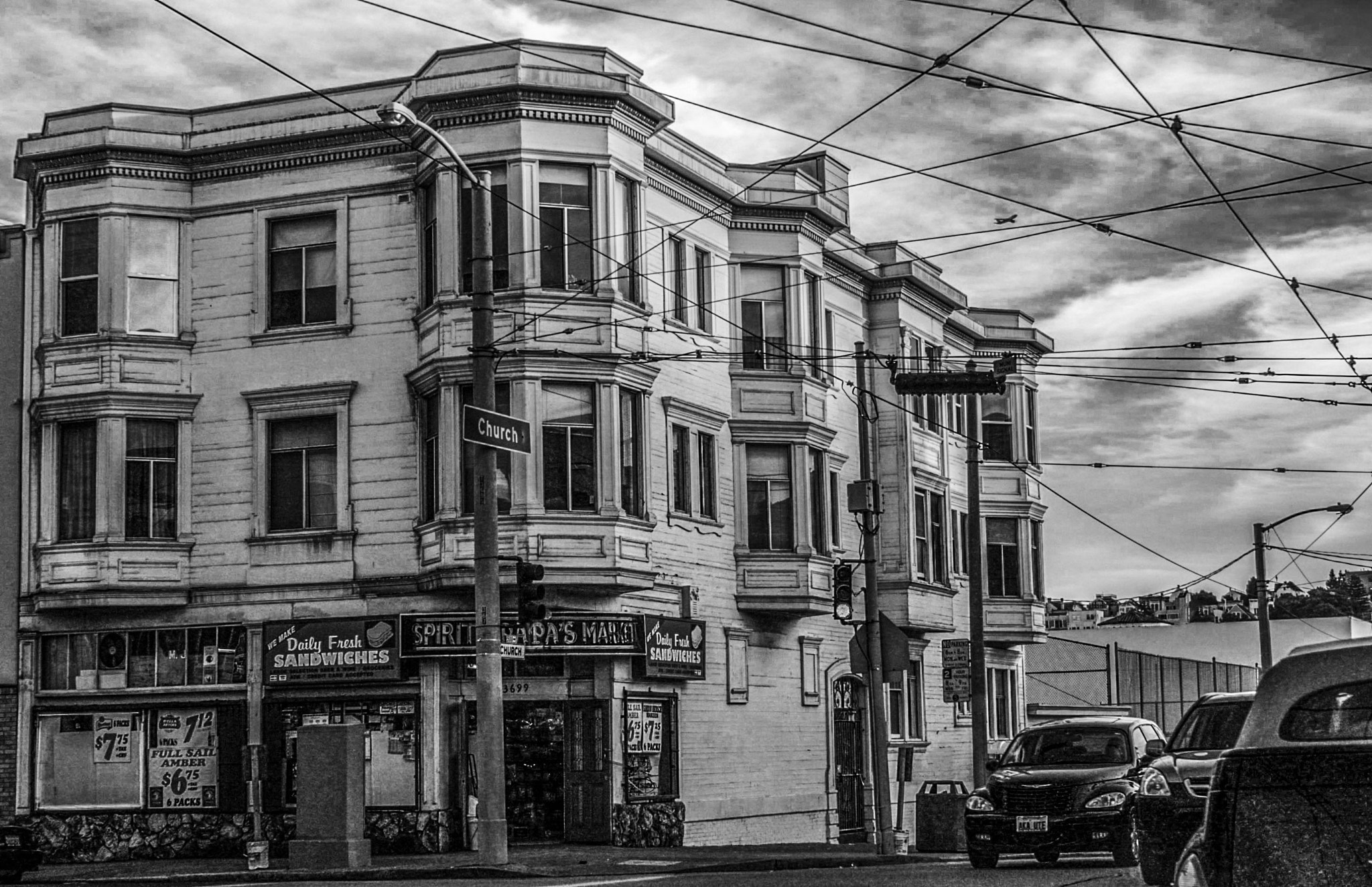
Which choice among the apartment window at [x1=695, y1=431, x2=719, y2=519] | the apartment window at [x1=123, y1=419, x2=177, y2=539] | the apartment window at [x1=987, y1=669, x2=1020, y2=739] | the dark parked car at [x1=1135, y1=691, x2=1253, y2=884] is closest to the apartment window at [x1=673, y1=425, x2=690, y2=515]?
the apartment window at [x1=695, y1=431, x2=719, y2=519]

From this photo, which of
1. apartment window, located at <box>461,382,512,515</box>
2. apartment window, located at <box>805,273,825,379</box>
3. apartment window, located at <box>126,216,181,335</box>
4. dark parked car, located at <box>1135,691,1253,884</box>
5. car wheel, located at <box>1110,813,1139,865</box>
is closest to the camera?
dark parked car, located at <box>1135,691,1253,884</box>

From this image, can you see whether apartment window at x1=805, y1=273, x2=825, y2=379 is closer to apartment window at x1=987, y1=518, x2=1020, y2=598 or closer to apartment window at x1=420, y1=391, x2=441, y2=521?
apartment window at x1=420, y1=391, x2=441, y2=521

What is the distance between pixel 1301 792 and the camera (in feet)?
19.5

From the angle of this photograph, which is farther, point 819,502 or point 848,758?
point 848,758

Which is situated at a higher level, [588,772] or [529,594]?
[529,594]

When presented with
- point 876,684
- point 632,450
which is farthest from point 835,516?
point 876,684

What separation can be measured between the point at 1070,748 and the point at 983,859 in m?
1.95

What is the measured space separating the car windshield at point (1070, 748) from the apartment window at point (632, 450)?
953 cm

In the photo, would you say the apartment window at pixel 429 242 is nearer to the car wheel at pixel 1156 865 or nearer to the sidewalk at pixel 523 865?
the sidewalk at pixel 523 865

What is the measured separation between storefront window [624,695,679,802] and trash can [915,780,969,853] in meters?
4.39

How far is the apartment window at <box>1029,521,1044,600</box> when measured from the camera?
46.4 m

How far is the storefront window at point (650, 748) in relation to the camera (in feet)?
96.5

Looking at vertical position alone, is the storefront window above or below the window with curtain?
below

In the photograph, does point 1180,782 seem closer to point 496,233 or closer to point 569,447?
point 569,447
